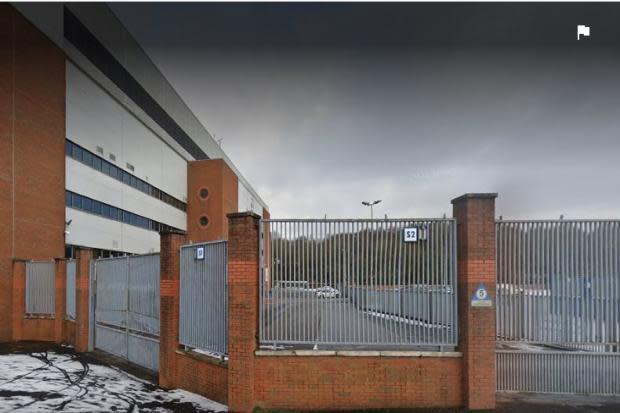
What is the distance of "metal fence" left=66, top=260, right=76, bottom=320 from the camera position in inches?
567

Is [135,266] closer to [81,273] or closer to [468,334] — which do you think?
[81,273]

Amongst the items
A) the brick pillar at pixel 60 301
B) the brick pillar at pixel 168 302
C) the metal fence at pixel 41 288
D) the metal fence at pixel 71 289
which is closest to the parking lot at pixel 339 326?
the brick pillar at pixel 168 302

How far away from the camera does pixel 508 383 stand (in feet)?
23.5

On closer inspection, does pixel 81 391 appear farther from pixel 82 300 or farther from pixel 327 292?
pixel 82 300

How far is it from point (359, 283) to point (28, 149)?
17162 mm

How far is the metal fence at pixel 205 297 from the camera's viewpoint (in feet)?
25.3

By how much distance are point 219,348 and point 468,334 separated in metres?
4.14

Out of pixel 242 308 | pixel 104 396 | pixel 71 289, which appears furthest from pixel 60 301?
pixel 242 308

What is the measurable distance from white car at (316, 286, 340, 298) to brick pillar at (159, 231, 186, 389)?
321 centimetres

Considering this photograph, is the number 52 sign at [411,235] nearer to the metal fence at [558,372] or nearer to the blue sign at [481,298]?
the blue sign at [481,298]

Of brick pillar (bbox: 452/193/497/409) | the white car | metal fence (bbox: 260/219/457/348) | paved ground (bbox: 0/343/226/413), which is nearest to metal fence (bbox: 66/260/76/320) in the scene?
paved ground (bbox: 0/343/226/413)

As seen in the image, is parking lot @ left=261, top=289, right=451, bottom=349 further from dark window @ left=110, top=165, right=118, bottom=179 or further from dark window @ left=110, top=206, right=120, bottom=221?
dark window @ left=110, top=165, right=118, bottom=179

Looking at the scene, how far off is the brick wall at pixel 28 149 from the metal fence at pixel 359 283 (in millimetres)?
12800

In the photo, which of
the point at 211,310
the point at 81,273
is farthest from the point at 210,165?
the point at 211,310
